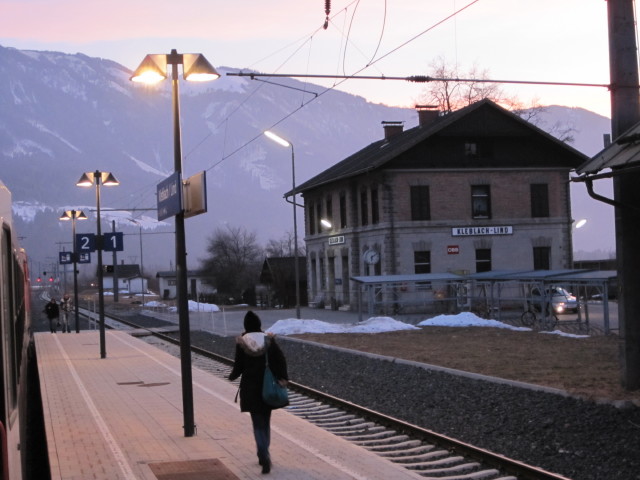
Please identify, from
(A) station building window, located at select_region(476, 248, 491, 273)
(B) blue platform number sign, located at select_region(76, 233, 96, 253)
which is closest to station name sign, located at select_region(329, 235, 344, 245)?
(A) station building window, located at select_region(476, 248, 491, 273)

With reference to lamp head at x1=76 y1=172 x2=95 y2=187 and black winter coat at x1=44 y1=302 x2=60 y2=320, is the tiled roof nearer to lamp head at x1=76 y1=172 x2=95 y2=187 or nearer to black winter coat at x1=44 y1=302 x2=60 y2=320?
black winter coat at x1=44 y1=302 x2=60 y2=320

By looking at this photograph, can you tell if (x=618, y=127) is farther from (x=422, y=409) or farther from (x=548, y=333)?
(x=548, y=333)

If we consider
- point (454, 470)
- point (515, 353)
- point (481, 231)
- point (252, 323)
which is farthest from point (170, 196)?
point (481, 231)

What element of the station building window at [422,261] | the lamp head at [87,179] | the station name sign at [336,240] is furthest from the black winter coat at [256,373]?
the station name sign at [336,240]

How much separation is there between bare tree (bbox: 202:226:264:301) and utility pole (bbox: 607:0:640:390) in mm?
67657

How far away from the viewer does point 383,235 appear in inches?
1898

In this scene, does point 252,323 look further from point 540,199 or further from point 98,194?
point 540,199

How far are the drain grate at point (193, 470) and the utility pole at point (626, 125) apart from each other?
8.37 meters

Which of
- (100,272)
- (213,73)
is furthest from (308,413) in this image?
(100,272)

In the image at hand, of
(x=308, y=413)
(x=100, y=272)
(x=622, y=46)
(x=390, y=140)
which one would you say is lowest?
(x=308, y=413)

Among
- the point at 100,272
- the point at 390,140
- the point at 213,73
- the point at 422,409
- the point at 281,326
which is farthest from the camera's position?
the point at 390,140

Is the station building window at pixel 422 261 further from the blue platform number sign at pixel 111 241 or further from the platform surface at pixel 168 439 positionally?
the platform surface at pixel 168 439

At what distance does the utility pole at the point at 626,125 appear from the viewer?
50.9ft

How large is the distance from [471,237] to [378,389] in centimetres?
3220
